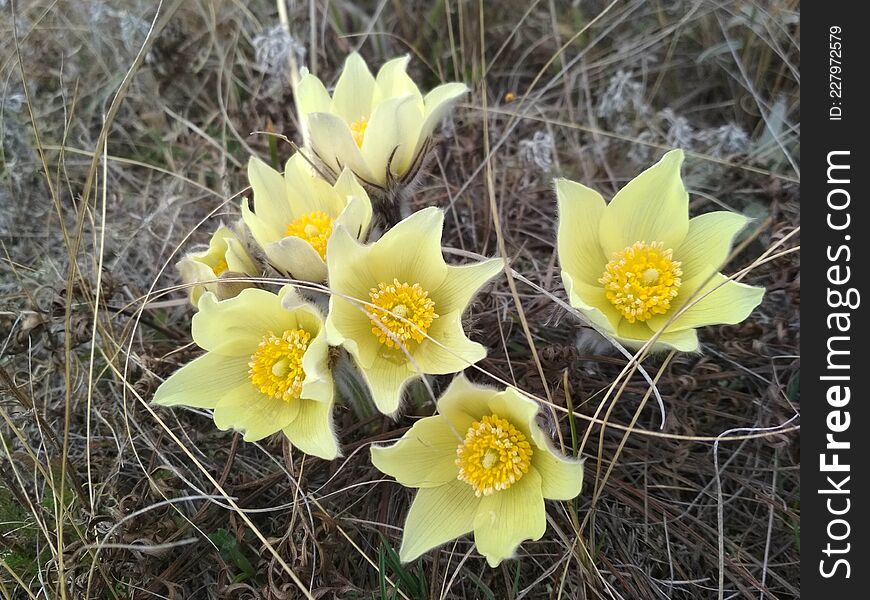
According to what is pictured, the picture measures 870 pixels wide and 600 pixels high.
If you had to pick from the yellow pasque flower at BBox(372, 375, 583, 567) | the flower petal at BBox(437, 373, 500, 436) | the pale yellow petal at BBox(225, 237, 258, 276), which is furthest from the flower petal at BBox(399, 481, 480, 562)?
the pale yellow petal at BBox(225, 237, 258, 276)

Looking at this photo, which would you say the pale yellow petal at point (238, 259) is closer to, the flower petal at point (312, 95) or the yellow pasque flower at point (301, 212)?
the yellow pasque flower at point (301, 212)

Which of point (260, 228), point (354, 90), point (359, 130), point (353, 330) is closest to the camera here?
point (353, 330)

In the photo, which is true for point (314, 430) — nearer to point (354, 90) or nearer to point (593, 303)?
point (593, 303)

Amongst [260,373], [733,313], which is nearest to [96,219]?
[260,373]

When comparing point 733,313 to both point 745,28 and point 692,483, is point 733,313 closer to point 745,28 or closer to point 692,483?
point 692,483

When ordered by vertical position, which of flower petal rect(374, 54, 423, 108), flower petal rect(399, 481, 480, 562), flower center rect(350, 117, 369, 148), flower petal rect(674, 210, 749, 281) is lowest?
flower petal rect(399, 481, 480, 562)

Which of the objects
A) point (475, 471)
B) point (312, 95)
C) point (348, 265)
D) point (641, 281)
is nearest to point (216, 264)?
point (348, 265)

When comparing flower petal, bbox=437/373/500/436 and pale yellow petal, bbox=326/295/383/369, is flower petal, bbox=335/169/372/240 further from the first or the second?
flower petal, bbox=437/373/500/436
